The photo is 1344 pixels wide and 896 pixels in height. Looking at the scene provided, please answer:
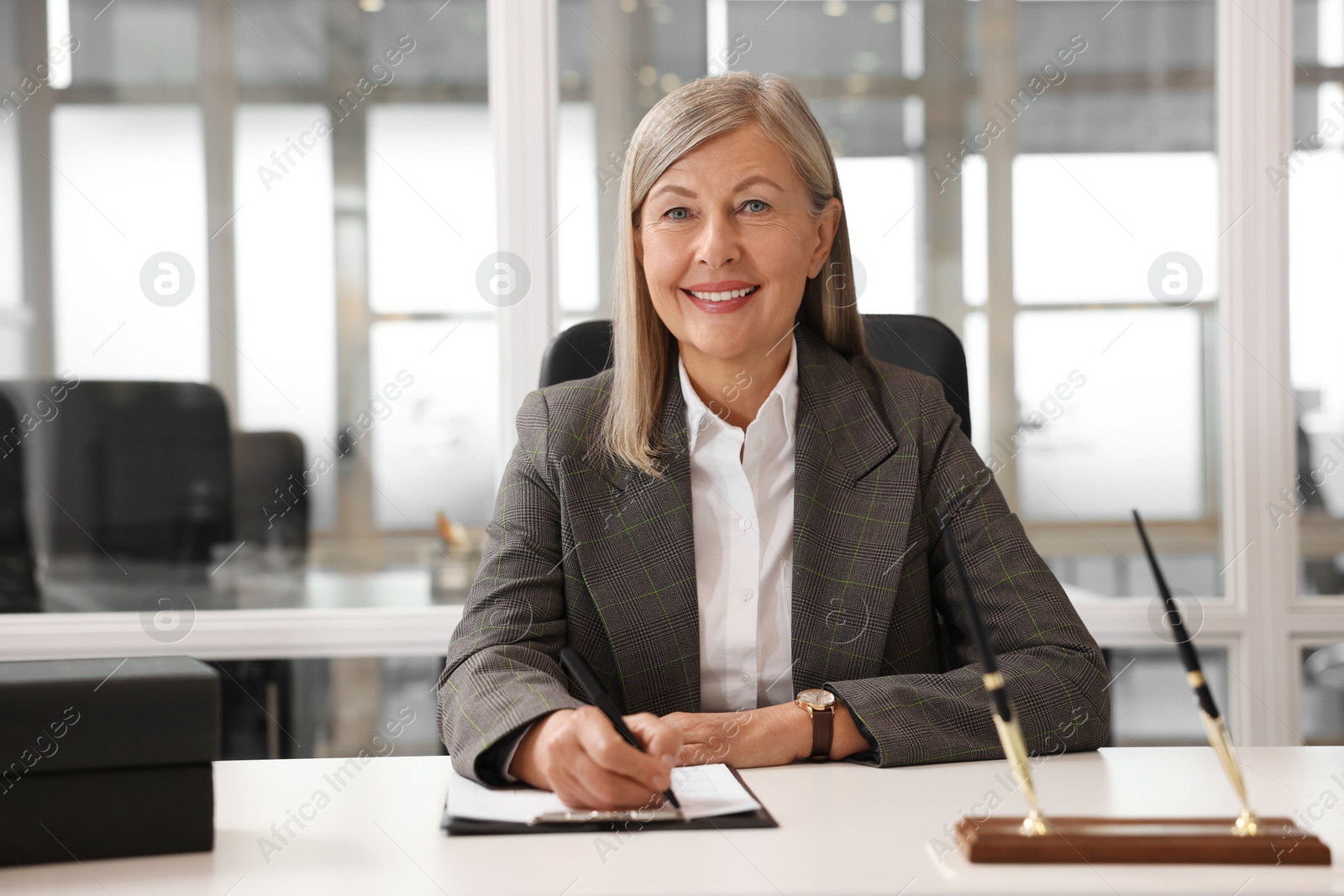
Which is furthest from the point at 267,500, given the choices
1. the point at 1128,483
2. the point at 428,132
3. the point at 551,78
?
the point at 1128,483

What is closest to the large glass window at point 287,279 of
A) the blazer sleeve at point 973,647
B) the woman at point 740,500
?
the woman at point 740,500

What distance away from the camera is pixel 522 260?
2469 millimetres

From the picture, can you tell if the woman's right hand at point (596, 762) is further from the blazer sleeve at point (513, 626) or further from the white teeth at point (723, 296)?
the white teeth at point (723, 296)

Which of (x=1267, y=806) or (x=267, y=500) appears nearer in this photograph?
(x=1267, y=806)

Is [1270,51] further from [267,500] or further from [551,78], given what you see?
[267,500]

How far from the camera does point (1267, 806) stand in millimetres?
977

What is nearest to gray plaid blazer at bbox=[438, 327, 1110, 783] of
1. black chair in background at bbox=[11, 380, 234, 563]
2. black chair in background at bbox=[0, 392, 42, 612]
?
black chair in background at bbox=[11, 380, 234, 563]

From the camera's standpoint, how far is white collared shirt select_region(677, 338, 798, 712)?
4.68 ft

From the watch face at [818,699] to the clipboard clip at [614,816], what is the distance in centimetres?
31

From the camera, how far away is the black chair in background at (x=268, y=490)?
2.50 m

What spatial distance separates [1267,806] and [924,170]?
71.2 inches

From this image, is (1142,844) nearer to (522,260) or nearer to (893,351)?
(893,351)

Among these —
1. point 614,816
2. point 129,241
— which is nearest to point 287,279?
point 129,241

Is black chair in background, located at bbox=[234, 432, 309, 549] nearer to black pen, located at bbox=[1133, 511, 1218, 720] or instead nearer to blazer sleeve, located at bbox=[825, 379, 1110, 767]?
blazer sleeve, located at bbox=[825, 379, 1110, 767]
